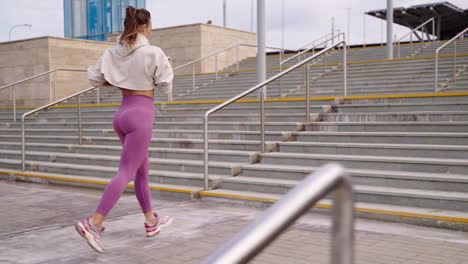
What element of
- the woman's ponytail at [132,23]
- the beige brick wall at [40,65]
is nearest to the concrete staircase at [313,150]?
the woman's ponytail at [132,23]

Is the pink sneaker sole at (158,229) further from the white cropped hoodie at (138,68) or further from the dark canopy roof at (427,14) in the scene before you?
the dark canopy roof at (427,14)

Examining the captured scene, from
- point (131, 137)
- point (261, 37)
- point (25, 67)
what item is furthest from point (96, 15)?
point (131, 137)

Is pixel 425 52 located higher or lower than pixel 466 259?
higher

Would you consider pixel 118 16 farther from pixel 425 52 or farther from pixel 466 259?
pixel 466 259

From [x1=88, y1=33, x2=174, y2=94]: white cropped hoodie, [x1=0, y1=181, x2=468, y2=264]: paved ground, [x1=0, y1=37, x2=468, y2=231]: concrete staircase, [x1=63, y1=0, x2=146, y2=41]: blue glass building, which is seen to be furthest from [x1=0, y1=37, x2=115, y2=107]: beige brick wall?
[x1=63, y1=0, x2=146, y2=41]: blue glass building

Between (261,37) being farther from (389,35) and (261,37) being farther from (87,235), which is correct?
(87,235)

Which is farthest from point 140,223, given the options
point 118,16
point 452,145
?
point 118,16

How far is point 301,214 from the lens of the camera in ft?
3.83

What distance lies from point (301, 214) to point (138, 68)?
3.38 metres

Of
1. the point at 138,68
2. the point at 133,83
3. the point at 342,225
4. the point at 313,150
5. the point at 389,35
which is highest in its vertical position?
the point at 389,35

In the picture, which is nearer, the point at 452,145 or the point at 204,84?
the point at 452,145

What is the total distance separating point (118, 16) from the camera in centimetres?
4388

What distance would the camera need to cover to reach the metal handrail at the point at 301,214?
1079 mm

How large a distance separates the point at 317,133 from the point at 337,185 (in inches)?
262
